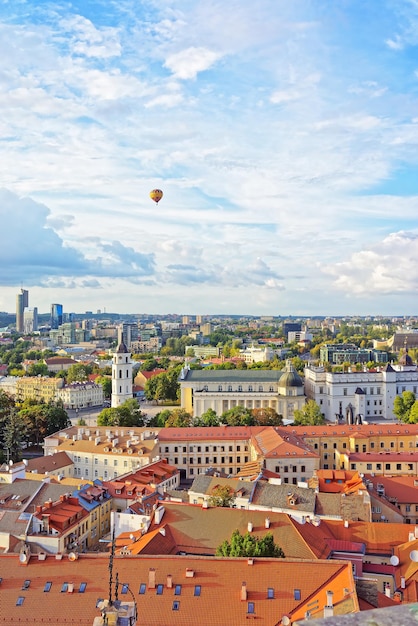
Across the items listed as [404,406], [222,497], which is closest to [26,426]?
[222,497]

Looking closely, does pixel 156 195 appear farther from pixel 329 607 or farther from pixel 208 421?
pixel 329 607

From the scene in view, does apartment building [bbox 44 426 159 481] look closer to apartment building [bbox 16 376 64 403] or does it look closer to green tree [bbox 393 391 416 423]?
green tree [bbox 393 391 416 423]

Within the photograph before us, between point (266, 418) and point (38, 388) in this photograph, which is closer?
point (266, 418)

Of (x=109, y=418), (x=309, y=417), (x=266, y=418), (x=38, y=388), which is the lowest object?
(x=38, y=388)

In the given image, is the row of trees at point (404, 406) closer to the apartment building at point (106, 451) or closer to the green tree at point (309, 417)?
the green tree at point (309, 417)

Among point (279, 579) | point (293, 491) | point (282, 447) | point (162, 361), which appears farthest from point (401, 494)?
point (162, 361)

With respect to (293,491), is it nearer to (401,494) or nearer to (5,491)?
(401,494)

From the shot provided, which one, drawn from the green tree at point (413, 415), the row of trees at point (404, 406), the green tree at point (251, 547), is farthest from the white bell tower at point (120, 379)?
the green tree at point (251, 547)
